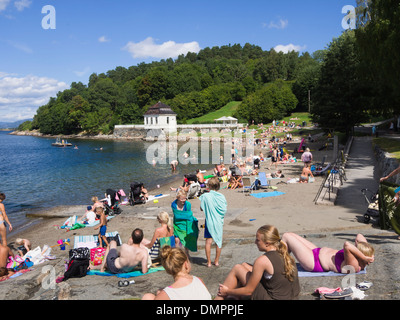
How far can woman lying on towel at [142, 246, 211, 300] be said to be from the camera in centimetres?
359

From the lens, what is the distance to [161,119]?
234 ft

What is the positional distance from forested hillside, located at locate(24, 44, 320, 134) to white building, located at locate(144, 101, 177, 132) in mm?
3850

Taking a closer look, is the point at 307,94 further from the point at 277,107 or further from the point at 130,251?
the point at 130,251

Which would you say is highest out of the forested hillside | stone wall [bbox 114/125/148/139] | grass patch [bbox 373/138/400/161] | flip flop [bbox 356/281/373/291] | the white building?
the forested hillside

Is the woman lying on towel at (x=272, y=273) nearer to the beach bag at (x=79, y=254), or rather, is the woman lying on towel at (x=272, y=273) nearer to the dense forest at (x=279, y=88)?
the beach bag at (x=79, y=254)

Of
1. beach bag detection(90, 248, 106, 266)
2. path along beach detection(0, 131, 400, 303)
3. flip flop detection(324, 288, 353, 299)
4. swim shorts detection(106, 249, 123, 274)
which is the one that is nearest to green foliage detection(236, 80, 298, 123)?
path along beach detection(0, 131, 400, 303)

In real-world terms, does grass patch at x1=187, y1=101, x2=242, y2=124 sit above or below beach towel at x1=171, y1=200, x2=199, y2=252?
above

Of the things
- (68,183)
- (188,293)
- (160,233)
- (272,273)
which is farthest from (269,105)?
(188,293)

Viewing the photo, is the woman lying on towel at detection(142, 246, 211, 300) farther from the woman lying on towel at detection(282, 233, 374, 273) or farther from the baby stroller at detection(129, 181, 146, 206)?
the baby stroller at detection(129, 181, 146, 206)

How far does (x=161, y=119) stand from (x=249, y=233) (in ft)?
209

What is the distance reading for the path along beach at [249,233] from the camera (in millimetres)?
5270

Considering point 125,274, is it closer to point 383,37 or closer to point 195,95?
point 383,37
